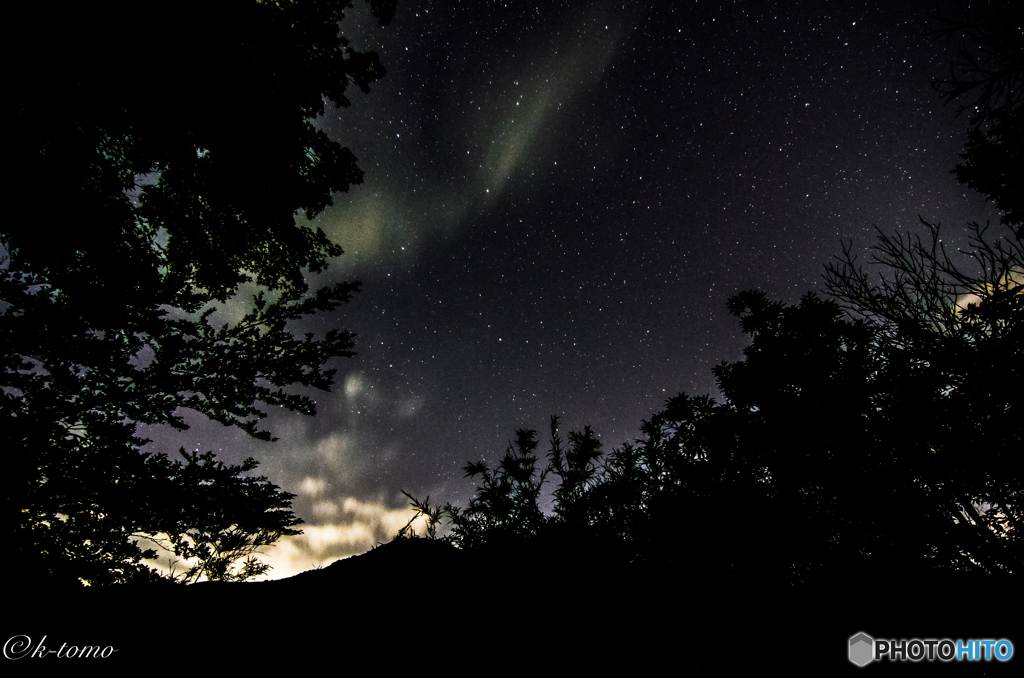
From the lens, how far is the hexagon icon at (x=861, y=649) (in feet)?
13.2

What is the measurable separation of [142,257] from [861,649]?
10567 mm

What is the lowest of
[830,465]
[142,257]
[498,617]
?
[498,617]

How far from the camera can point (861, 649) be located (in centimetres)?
410

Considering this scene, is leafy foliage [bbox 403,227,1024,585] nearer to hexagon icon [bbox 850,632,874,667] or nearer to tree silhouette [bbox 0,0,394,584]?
hexagon icon [bbox 850,632,874,667]

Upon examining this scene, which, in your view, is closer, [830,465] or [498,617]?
[498,617]

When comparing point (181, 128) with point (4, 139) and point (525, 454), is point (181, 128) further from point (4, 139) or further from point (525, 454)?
point (525, 454)

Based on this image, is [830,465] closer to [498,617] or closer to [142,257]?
[498,617]

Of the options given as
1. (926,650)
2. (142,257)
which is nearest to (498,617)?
(926,650)

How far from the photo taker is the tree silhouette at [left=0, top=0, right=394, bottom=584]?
3.47 meters

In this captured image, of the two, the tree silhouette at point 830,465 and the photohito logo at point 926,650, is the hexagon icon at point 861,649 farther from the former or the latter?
the tree silhouette at point 830,465

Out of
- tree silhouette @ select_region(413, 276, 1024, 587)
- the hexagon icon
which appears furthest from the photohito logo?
tree silhouette @ select_region(413, 276, 1024, 587)

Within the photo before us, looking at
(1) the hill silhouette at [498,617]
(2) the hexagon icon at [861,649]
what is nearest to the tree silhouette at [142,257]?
(1) the hill silhouette at [498,617]

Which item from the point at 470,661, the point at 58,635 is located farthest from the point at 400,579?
the point at 58,635

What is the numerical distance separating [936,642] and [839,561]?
103 centimetres
